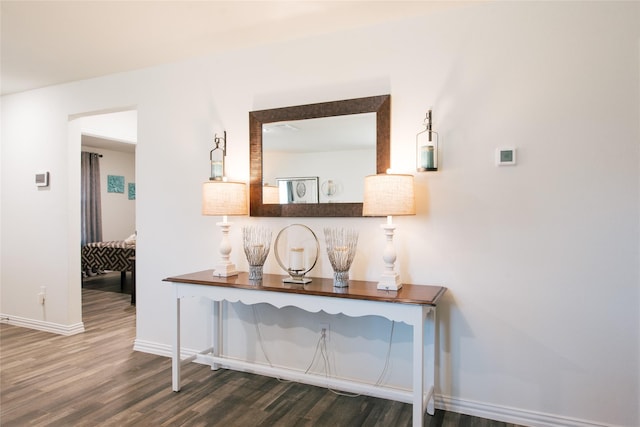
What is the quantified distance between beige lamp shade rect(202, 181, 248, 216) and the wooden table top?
449 millimetres

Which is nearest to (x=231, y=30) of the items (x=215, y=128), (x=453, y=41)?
(x=215, y=128)

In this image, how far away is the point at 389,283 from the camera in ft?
7.48

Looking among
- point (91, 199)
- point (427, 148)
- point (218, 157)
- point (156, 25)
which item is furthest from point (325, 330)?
point (91, 199)

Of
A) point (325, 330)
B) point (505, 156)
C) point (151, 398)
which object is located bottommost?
point (151, 398)

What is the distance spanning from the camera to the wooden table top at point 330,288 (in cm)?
209

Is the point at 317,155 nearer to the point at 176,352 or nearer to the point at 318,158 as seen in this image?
the point at 318,158

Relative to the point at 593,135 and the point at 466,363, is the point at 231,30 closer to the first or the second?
the point at 593,135

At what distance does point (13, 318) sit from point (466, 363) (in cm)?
447

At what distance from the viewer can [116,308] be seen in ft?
16.0

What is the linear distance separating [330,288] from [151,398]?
134cm

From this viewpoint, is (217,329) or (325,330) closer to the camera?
(325,330)

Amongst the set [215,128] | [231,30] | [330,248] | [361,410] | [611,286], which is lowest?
[361,410]

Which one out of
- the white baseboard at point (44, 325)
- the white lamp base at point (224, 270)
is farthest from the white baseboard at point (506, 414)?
the white baseboard at point (44, 325)

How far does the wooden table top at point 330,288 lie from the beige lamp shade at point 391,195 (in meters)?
0.44
